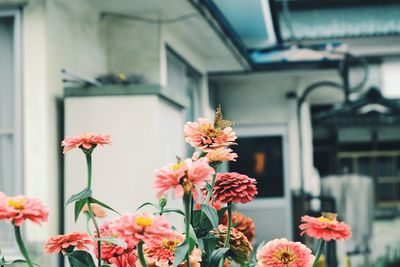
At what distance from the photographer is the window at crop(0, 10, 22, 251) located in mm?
5121

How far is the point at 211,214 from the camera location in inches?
64.8

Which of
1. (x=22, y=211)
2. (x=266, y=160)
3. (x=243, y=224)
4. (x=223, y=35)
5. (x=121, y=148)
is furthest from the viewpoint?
(x=266, y=160)

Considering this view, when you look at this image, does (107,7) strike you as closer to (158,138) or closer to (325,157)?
(158,138)

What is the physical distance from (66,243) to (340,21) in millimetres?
10375

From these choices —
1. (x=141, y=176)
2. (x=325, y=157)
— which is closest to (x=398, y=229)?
(x=325, y=157)

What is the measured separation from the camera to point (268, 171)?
11.7 m

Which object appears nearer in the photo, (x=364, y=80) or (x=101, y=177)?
(x=101, y=177)

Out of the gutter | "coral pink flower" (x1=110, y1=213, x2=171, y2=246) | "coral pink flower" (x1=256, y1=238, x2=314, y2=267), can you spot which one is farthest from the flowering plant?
the gutter

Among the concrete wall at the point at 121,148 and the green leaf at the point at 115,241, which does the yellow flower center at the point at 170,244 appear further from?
the concrete wall at the point at 121,148

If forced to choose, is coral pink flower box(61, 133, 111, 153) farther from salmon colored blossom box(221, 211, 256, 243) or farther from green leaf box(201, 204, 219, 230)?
salmon colored blossom box(221, 211, 256, 243)

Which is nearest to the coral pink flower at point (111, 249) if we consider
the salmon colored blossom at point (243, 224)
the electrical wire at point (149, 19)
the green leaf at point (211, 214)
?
the green leaf at point (211, 214)

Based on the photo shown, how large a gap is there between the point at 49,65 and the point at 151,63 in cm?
151

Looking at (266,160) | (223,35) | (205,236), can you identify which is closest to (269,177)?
(266,160)

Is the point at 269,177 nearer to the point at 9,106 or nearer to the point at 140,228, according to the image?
the point at 9,106
